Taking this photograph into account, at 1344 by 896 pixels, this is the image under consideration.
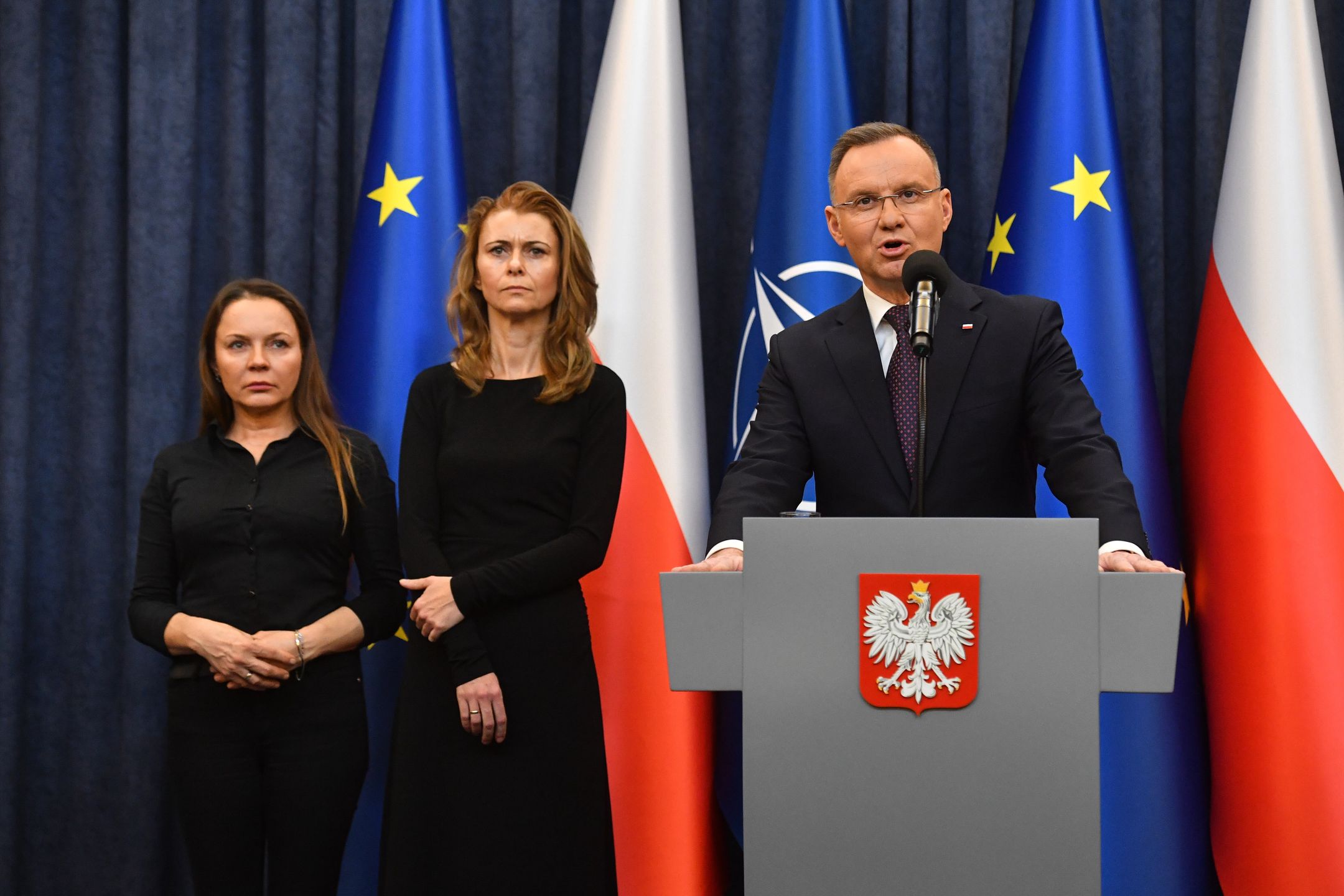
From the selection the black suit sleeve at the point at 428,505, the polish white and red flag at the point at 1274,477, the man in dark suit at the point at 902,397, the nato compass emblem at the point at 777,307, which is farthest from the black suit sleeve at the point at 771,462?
the polish white and red flag at the point at 1274,477

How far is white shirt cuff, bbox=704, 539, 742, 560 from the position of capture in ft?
5.06

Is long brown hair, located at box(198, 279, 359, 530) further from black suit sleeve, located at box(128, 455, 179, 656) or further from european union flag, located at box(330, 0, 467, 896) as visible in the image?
european union flag, located at box(330, 0, 467, 896)

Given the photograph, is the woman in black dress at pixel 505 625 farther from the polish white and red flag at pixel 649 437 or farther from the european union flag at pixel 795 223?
the european union flag at pixel 795 223

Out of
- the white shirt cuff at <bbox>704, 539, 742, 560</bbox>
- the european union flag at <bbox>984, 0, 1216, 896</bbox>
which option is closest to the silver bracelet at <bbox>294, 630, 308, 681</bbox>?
the white shirt cuff at <bbox>704, 539, 742, 560</bbox>

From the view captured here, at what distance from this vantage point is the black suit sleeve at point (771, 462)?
5.87ft

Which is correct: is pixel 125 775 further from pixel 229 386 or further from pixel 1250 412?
pixel 1250 412

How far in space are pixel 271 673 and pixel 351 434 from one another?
1.96 feet

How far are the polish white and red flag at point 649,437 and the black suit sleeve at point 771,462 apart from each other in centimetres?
81

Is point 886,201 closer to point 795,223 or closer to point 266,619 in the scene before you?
point 795,223

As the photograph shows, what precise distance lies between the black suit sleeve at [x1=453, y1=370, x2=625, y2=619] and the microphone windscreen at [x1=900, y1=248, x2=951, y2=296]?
0.98 m

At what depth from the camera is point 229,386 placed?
2.50 m

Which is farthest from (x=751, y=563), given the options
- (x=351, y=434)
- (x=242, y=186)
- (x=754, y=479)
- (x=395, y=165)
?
(x=242, y=186)

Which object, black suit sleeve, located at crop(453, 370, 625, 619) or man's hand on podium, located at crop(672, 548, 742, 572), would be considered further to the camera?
black suit sleeve, located at crop(453, 370, 625, 619)

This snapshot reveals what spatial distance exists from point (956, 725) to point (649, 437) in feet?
5.53
